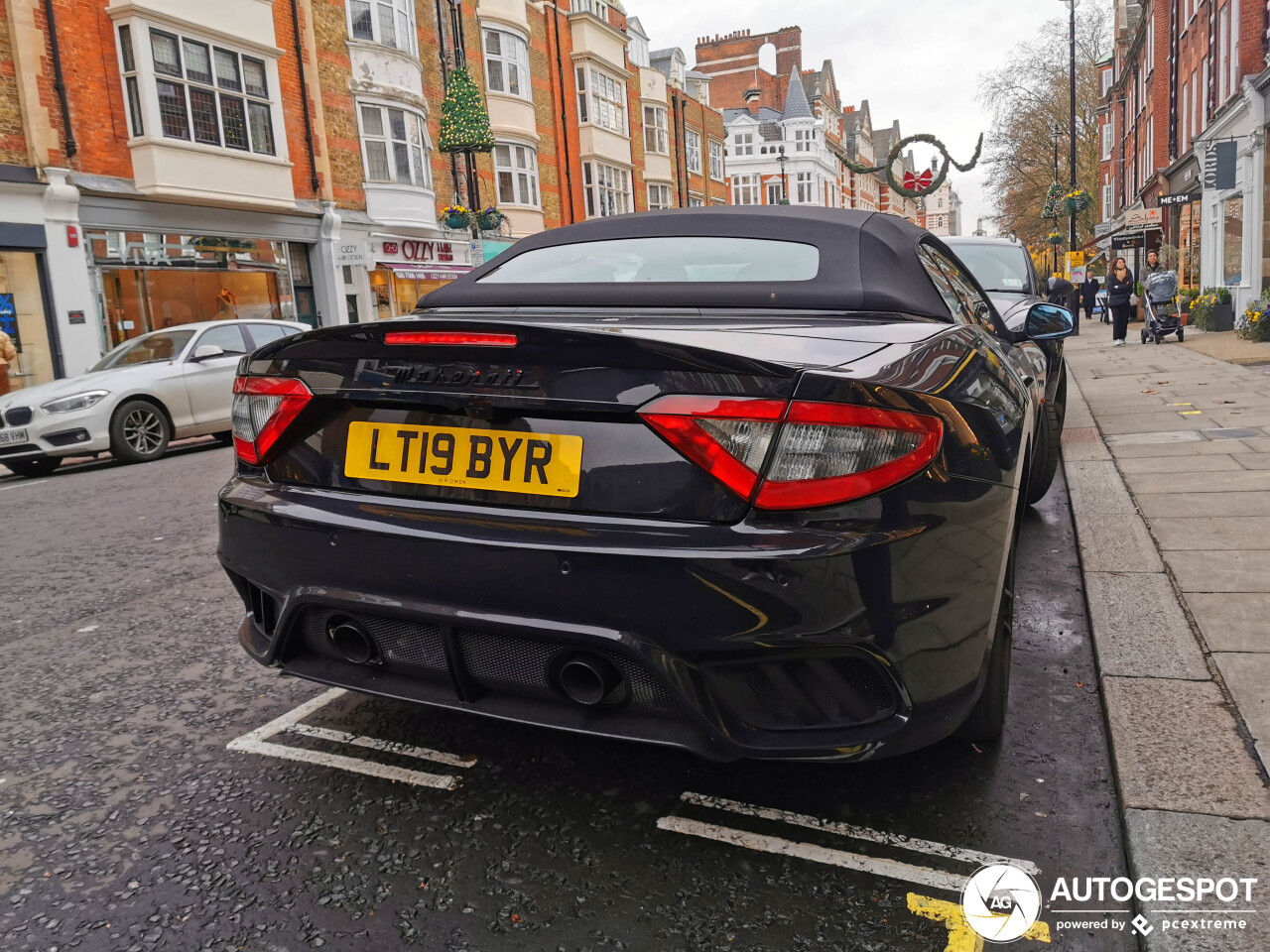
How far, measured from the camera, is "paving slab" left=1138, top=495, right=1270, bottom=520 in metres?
4.91

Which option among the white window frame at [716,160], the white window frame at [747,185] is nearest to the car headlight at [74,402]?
the white window frame at [716,160]

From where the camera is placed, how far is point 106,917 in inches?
76.9

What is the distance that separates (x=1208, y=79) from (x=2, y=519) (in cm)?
2733

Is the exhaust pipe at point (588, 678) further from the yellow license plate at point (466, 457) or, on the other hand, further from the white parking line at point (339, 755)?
the white parking line at point (339, 755)

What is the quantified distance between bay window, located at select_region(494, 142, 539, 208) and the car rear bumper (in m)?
29.1

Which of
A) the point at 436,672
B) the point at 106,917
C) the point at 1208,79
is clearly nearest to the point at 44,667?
the point at 106,917

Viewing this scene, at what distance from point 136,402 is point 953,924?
1072cm

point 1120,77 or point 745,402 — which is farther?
point 1120,77

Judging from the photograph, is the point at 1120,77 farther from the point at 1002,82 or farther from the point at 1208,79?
the point at 1208,79

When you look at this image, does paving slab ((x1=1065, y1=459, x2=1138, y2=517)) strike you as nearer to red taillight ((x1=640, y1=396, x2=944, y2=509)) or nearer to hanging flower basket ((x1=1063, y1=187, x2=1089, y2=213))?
red taillight ((x1=640, y1=396, x2=944, y2=509))

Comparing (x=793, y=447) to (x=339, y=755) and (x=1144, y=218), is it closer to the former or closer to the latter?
(x=339, y=755)

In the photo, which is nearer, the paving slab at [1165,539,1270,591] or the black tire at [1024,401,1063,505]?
the paving slab at [1165,539,1270,591]

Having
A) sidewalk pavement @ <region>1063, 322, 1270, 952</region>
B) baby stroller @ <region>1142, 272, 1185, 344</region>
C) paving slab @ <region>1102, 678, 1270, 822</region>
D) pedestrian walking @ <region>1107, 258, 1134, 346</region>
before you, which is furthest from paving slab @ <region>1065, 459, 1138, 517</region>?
pedestrian walking @ <region>1107, 258, 1134, 346</region>

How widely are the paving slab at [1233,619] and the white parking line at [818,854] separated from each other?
171 cm
